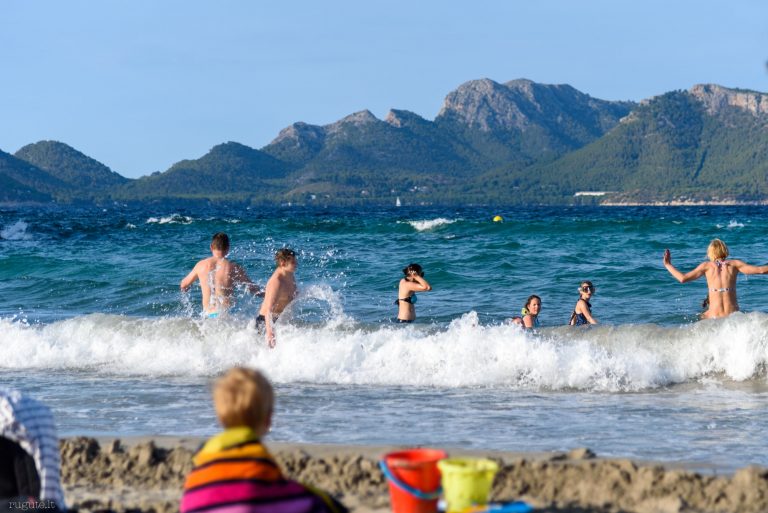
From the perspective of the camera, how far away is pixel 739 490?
Result: 205 inches

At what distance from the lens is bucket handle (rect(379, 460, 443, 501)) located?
14.5 ft

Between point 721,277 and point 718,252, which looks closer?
point 718,252

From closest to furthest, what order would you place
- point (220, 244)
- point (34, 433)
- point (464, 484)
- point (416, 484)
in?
point (34, 433) < point (464, 484) < point (416, 484) < point (220, 244)

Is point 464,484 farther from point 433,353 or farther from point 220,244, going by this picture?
point 220,244

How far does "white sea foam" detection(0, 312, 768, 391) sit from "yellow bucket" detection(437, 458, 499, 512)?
17.4 feet

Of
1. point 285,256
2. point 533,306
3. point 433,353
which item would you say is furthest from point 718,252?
point 285,256

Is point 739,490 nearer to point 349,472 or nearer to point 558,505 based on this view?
point 558,505

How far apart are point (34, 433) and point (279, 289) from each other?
21.8 ft

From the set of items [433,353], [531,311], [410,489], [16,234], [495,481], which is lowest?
[495,481]

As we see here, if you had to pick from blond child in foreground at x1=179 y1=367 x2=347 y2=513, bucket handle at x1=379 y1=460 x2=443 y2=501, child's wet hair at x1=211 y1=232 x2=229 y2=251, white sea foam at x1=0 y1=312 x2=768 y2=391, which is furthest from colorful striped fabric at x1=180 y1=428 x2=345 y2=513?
child's wet hair at x1=211 y1=232 x2=229 y2=251

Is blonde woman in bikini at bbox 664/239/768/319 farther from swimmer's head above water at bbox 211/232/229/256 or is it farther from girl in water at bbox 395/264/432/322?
swimmer's head above water at bbox 211/232/229/256

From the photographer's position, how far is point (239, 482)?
137 inches

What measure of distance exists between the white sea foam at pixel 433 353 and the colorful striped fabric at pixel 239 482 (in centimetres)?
636

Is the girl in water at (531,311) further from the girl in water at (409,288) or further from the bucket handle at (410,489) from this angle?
the bucket handle at (410,489)
